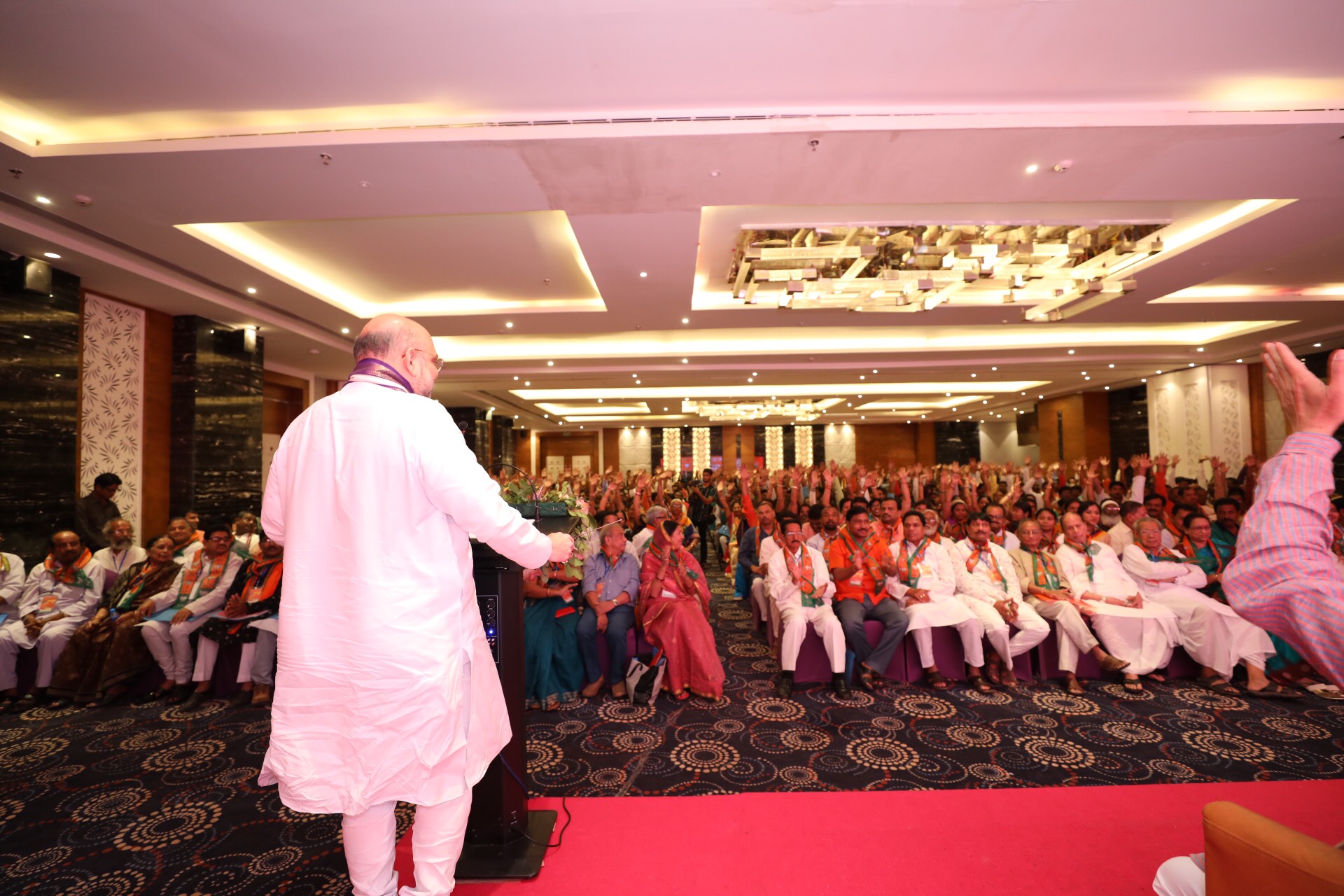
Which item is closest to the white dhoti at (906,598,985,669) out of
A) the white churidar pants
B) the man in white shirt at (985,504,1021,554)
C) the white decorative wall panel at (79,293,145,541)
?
the man in white shirt at (985,504,1021,554)

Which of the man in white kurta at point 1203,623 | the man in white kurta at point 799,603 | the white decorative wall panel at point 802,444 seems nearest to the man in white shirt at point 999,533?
the man in white kurta at point 1203,623

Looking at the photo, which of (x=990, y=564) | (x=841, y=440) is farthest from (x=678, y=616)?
(x=841, y=440)

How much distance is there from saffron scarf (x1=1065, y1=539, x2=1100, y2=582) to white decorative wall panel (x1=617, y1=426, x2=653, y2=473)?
17530mm

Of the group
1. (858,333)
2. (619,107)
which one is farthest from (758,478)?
(619,107)

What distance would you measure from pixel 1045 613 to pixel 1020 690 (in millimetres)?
604

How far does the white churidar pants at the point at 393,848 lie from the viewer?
58.6 inches

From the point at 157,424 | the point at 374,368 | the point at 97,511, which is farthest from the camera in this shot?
the point at 157,424

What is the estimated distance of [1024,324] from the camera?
8.68 meters

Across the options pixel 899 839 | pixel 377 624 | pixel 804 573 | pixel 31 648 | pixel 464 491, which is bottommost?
pixel 899 839

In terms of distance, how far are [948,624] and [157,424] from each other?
8041mm

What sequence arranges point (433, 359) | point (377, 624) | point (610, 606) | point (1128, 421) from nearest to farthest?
point (377, 624) < point (433, 359) < point (610, 606) < point (1128, 421)

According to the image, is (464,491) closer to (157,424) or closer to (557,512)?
(557,512)

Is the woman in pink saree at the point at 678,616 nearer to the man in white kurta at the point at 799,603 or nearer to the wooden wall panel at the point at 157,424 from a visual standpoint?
the man in white kurta at the point at 799,603

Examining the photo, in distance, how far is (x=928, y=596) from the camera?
4289 millimetres
